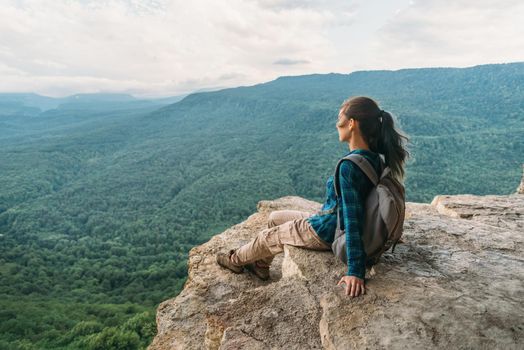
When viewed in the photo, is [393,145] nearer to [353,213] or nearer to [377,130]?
[377,130]

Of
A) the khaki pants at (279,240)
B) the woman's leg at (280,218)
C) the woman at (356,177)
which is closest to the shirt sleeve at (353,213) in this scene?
the woman at (356,177)

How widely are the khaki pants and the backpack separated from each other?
550 millimetres

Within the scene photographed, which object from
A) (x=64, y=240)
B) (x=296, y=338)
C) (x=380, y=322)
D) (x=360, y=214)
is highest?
(x=360, y=214)

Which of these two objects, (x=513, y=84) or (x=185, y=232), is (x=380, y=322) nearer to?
(x=185, y=232)

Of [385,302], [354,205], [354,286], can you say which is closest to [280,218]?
[354,205]

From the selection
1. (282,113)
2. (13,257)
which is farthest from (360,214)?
(282,113)

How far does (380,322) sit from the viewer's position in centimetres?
249

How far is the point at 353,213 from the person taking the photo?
2.91m

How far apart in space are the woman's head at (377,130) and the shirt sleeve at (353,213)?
1.04 ft

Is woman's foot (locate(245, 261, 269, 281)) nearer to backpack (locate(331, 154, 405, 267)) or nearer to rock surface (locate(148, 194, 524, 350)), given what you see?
rock surface (locate(148, 194, 524, 350))

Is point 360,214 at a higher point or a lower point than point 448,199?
higher

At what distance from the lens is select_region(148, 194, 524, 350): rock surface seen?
7.89ft

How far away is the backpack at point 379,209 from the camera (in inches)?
114

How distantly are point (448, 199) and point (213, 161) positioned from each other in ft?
398
